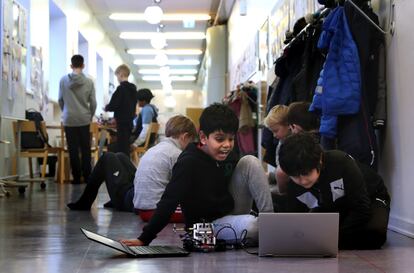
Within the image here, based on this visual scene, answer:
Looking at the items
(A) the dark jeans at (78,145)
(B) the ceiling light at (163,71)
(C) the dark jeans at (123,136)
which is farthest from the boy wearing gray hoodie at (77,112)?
(B) the ceiling light at (163,71)

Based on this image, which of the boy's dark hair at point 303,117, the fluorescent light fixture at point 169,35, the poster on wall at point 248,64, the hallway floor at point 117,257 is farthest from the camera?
the fluorescent light fixture at point 169,35

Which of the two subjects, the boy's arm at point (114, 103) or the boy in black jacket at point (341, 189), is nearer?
the boy in black jacket at point (341, 189)

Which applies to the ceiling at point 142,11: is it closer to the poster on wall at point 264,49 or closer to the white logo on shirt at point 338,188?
the poster on wall at point 264,49

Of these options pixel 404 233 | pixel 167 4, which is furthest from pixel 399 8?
pixel 167 4

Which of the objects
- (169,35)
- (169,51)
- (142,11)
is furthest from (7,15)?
(169,51)

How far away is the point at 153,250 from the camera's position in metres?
2.52

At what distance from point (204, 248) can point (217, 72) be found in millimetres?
10818

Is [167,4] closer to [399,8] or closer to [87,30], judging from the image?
[87,30]

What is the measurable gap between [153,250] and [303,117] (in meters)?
1.26

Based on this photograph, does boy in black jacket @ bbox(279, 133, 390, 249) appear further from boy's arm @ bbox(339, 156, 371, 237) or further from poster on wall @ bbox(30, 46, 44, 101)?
poster on wall @ bbox(30, 46, 44, 101)

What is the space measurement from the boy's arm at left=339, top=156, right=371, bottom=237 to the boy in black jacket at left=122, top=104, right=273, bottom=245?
14.2 inches

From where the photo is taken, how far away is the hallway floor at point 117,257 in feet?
7.34

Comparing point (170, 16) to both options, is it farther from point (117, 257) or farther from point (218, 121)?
point (117, 257)

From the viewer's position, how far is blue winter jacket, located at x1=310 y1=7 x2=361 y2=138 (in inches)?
123
